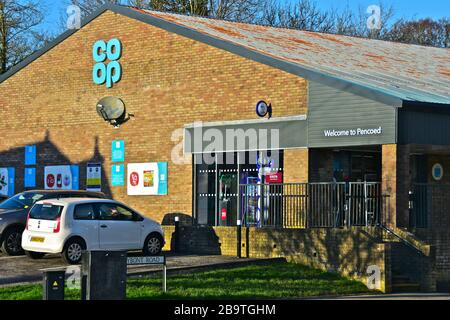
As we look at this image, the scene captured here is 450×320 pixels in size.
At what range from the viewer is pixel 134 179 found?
3247 cm

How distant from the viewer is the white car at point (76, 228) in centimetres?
2408

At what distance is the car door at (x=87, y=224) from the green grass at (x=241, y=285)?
3025 millimetres

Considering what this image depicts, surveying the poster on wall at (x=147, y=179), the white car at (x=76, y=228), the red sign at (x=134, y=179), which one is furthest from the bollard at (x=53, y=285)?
the red sign at (x=134, y=179)

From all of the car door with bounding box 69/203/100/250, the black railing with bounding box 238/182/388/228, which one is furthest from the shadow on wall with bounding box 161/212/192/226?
the car door with bounding box 69/203/100/250

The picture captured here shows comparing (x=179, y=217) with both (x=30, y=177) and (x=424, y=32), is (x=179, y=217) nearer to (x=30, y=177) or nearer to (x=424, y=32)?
(x=30, y=177)

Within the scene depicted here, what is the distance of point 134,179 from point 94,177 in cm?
191

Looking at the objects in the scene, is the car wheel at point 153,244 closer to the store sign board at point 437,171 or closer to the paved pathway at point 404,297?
the paved pathway at point 404,297

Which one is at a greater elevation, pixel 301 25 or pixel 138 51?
pixel 301 25

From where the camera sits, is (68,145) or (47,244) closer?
(47,244)

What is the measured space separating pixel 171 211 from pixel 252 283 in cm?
959

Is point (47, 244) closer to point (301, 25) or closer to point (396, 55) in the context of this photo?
point (396, 55)

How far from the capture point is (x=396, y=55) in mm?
36156

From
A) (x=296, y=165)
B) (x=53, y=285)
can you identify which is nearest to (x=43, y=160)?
(x=296, y=165)
